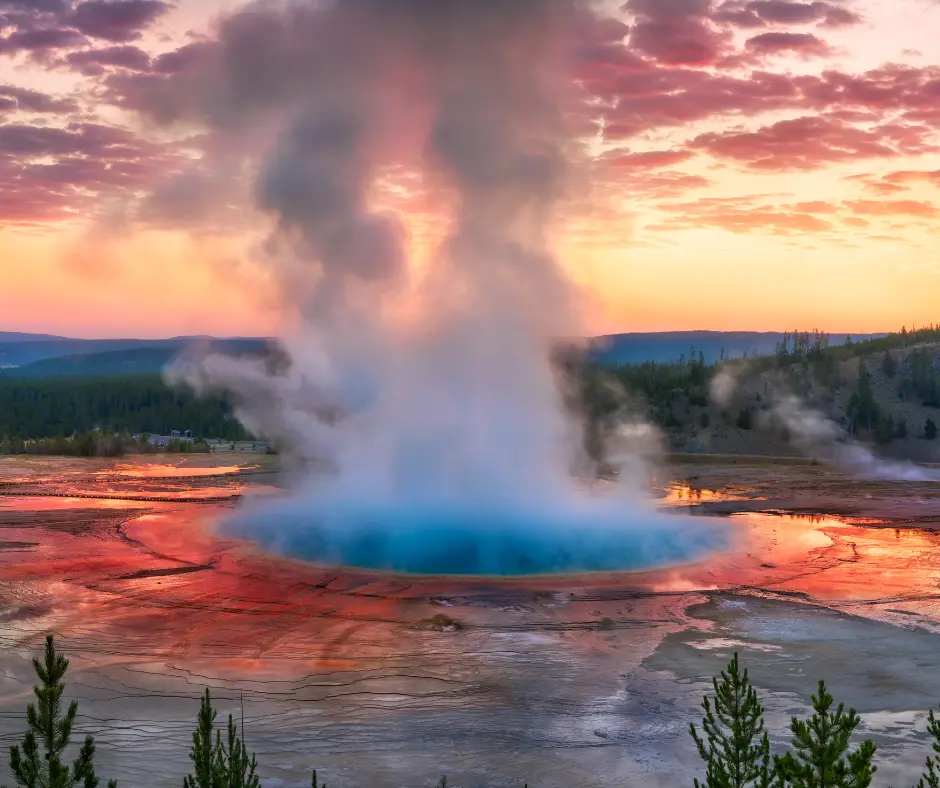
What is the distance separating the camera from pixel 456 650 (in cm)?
1177

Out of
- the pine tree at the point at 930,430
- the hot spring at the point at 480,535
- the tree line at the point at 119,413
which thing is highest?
the tree line at the point at 119,413

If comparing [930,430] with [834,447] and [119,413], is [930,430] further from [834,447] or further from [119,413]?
[119,413]

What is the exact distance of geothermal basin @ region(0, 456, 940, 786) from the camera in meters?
8.83

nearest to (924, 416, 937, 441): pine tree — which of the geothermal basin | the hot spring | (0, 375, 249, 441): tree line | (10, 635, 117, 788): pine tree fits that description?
the hot spring

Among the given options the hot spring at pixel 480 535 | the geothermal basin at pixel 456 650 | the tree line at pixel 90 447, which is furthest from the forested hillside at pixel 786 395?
the geothermal basin at pixel 456 650

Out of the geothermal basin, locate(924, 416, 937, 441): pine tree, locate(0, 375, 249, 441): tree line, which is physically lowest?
the geothermal basin

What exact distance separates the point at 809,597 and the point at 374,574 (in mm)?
6748

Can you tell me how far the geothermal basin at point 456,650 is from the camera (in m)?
8.83

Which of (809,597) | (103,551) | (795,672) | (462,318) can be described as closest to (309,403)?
(462,318)

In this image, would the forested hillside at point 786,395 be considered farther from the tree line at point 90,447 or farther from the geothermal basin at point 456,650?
the geothermal basin at point 456,650

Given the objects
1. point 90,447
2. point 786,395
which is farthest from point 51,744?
point 786,395

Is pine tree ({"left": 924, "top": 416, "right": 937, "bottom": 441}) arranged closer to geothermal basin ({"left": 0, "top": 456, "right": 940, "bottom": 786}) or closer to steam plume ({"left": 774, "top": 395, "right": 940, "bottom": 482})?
steam plume ({"left": 774, "top": 395, "right": 940, "bottom": 482})

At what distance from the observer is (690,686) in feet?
34.3

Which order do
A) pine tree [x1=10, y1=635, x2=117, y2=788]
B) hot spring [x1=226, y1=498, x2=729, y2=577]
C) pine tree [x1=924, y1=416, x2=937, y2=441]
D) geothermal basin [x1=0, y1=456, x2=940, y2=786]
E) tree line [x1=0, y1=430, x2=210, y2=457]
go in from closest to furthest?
pine tree [x1=10, y1=635, x2=117, y2=788] < geothermal basin [x1=0, y1=456, x2=940, y2=786] < hot spring [x1=226, y1=498, x2=729, y2=577] < tree line [x1=0, y1=430, x2=210, y2=457] < pine tree [x1=924, y1=416, x2=937, y2=441]
